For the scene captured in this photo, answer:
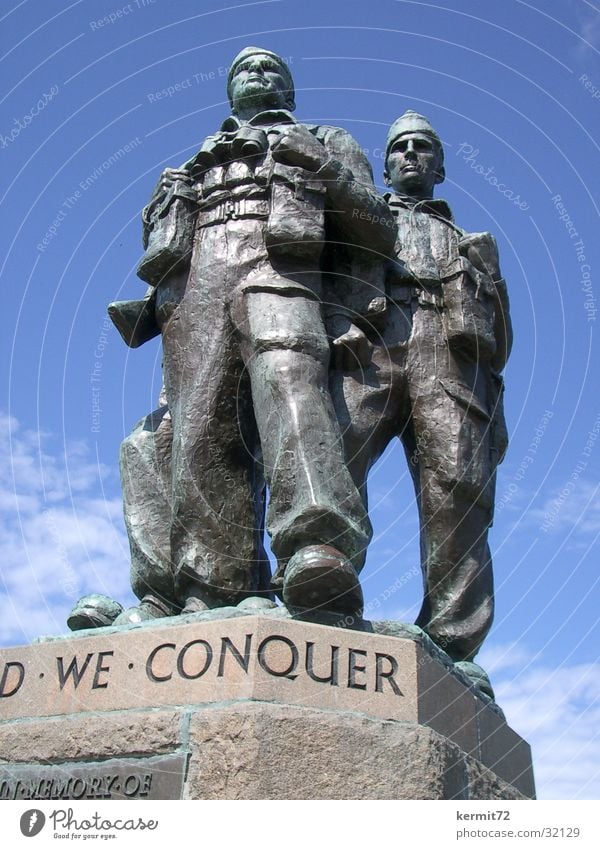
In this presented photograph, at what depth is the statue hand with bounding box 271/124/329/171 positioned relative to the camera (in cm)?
662

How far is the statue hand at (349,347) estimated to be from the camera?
6656mm

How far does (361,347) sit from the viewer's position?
6.70 meters

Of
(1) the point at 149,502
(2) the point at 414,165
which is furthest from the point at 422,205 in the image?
(1) the point at 149,502

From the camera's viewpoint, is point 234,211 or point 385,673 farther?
point 234,211

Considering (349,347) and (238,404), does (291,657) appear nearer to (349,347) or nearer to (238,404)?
(238,404)

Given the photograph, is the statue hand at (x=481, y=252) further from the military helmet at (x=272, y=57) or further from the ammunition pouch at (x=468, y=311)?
the military helmet at (x=272, y=57)

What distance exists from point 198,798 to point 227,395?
2748 mm

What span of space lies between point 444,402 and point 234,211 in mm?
1915

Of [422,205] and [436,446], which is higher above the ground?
[422,205]

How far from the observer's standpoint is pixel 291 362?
610 cm

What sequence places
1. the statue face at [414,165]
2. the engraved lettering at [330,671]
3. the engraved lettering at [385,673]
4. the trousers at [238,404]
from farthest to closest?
the statue face at [414,165]
the trousers at [238,404]
the engraved lettering at [385,673]
the engraved lettering at [330,671]

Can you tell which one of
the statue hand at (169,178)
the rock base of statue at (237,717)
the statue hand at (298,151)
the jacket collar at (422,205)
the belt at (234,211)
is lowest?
the rock base of statue at (237,717)

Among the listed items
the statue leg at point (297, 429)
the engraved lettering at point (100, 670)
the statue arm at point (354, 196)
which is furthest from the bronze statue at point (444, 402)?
the engraved lettering at point (100, 670)

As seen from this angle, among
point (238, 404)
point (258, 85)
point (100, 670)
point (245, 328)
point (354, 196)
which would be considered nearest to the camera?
point (100, 670)
